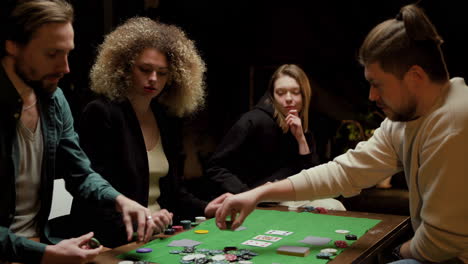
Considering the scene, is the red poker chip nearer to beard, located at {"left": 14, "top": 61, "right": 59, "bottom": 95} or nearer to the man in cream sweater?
the man in cream sweater

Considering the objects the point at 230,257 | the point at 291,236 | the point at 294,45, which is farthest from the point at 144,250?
the point at 294,45

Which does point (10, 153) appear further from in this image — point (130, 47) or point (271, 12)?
point (271, 12)

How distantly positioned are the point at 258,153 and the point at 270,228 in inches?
59.8

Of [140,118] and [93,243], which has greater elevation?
[140,118]

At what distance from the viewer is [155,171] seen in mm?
3043

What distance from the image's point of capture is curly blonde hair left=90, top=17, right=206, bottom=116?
10.0ft

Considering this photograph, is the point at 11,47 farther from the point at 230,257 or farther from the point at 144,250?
the point at 230,257

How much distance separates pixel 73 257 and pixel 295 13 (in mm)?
5873

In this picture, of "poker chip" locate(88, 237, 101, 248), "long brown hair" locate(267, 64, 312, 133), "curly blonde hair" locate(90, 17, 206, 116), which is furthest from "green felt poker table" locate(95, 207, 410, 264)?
"long brown hair" locate(267, 64, 312, 133)

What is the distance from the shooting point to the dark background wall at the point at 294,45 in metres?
6.35

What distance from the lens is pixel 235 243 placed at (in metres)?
2.15

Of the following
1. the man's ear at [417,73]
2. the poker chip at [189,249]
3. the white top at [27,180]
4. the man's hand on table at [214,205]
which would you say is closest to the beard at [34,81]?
the white top at [27,180]

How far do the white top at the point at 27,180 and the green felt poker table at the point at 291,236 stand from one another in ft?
1.45

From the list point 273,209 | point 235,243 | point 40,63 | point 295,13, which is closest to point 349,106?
point 295,13
